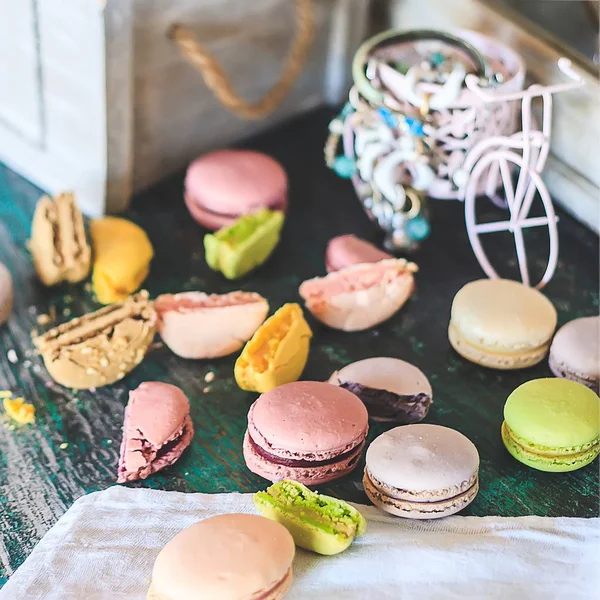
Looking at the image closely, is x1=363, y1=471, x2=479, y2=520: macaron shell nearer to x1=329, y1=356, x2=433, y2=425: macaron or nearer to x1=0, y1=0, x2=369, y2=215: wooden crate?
x1=329, y1=356, x2=433, y2=425: macaron

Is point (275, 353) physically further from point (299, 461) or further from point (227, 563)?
point (227, 563)

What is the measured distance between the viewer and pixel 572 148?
103cm

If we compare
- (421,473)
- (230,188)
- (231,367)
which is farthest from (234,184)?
(421,473)

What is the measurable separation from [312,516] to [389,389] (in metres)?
0.17

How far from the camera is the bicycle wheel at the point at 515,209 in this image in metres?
0.90

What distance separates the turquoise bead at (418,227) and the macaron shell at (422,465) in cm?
32

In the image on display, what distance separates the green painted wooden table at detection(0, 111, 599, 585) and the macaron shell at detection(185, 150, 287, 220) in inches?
2.0

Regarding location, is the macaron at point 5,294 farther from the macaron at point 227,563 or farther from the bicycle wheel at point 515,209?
the bicycle wheel at point 515,209

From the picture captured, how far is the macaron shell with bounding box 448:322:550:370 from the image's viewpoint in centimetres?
86

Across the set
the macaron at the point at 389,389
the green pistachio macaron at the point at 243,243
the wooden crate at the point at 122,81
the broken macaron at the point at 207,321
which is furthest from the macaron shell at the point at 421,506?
the wooden crate at the point at 122,81

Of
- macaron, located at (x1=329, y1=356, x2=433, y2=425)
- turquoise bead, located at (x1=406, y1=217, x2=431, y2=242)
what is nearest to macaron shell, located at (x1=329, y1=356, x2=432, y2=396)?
macaron, located at (x1=329, y1=356, x2=433, y2=425)

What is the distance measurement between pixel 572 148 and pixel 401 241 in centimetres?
24

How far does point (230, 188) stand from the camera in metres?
1.00

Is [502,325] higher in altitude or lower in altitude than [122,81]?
lower
